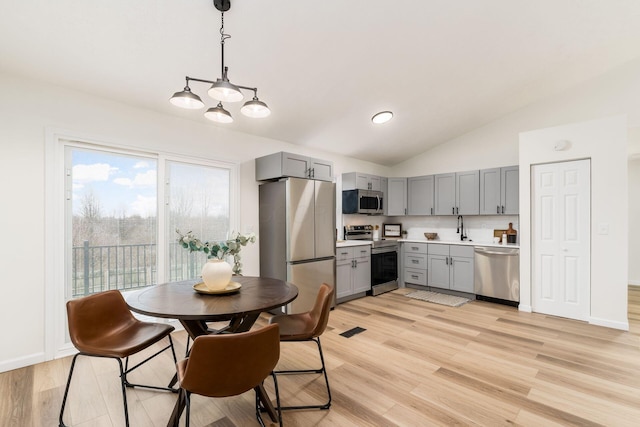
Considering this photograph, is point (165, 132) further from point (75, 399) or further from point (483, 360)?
point (483, 360)

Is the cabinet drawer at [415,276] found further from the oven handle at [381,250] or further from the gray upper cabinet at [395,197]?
the gray upper cabinet at [395,197]

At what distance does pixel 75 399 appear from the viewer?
2.18 metres

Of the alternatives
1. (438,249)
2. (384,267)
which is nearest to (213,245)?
(384,267)

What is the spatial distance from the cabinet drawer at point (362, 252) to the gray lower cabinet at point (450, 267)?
1.17 metres

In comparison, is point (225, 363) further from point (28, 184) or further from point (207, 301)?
point (28, 184)

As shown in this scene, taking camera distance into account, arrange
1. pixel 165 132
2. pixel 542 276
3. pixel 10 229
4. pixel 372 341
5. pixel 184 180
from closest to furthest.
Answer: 1. pixel 10 229
2. pixel 372 341
3. pixel 165 132
4. pixel 184 180
5. pixel 542 276

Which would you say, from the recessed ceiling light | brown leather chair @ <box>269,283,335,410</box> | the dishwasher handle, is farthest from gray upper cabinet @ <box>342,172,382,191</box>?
brown leather chair @ <box>269,283,335,410</box>

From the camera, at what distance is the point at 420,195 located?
19.1ft

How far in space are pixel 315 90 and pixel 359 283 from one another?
307 centimetres

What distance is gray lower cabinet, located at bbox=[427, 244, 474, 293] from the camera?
16.0 ft

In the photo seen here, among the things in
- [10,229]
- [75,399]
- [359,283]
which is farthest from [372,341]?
[10,229]

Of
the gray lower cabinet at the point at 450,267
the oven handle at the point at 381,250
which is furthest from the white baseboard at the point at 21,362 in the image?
the gray lower cabinet at the point at 450,267

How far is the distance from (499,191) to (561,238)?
3.95 feet

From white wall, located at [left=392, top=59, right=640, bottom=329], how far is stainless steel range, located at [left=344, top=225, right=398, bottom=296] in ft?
5.75
